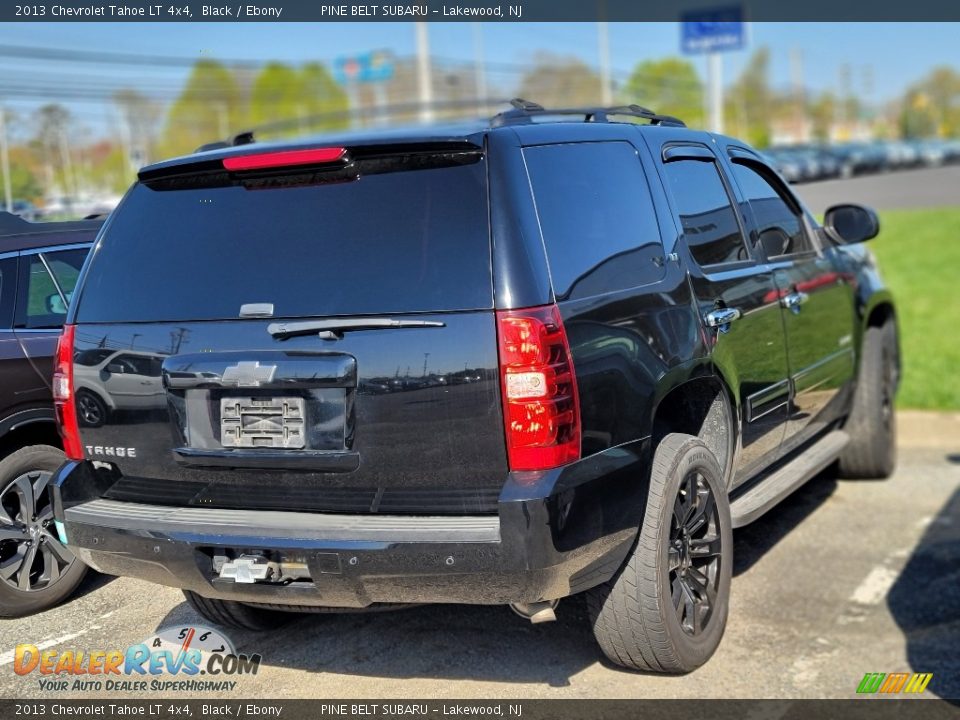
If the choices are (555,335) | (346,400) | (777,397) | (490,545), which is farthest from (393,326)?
(777,397)

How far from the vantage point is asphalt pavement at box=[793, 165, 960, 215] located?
29.0 meters

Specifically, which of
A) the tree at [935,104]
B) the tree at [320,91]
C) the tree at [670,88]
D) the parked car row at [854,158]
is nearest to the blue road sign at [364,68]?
the tree at [320,91]

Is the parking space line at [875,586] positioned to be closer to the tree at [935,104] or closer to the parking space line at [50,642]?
the parking space line at [50,642]

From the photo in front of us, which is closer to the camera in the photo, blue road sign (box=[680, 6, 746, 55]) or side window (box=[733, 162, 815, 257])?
side window (box=[733, 162, 815, 257])

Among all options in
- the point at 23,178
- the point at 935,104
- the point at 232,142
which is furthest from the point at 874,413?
the point at 935,104

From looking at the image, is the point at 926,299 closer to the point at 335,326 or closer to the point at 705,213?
the point at 705,213

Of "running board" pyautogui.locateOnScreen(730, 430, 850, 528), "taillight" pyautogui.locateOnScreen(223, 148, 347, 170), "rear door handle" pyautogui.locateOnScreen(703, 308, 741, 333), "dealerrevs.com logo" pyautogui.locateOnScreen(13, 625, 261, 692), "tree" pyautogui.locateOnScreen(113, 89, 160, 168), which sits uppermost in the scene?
"tree" pyautogui.locateOnScreen(113, 89, 160, 168)

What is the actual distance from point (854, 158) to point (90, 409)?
58.4m

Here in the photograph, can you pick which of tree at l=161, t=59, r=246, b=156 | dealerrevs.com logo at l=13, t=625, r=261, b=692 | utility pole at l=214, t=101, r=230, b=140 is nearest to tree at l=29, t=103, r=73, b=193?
dealerrevs.com logo at l=13, t=625, r=261, b=692

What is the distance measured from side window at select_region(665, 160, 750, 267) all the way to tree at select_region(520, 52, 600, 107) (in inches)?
2506

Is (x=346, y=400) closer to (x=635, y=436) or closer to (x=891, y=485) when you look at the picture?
(x=635, y=436)

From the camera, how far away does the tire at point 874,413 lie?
6.71 meters

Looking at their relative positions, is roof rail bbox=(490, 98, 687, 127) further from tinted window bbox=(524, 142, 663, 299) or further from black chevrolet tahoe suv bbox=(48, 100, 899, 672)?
tinted window bbox=(524, 142, 663, 299)

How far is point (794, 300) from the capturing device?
5324 mm
